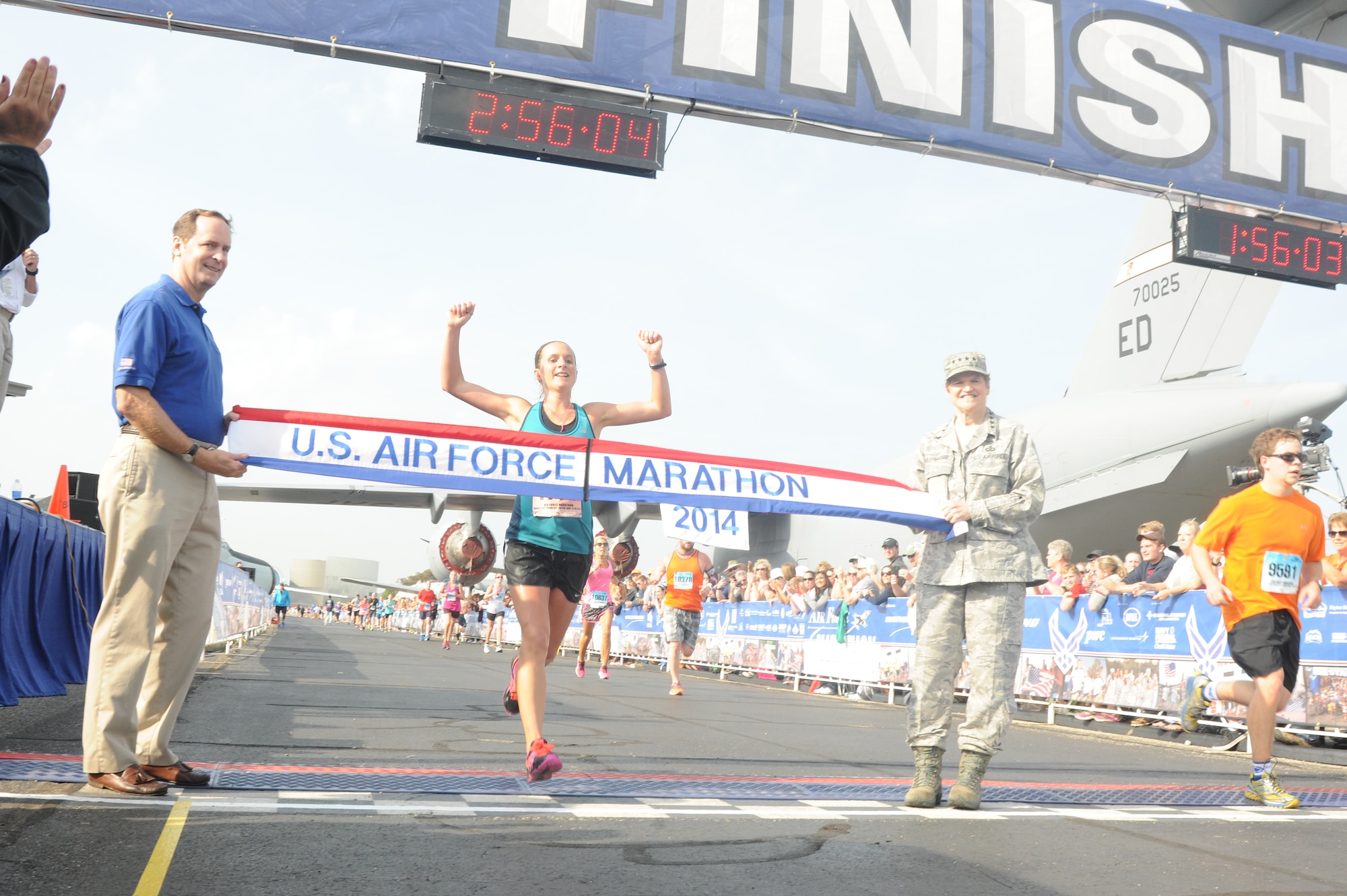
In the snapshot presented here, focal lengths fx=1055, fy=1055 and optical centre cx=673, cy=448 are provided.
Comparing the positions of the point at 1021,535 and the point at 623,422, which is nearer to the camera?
the point at 1021,535

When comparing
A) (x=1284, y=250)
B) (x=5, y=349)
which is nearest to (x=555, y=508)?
(x=5, y=349)

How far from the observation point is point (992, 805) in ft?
13.9

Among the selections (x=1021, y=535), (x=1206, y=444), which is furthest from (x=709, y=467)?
(x=1206, y=444)

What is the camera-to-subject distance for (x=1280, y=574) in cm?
489

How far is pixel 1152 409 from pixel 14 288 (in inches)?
696

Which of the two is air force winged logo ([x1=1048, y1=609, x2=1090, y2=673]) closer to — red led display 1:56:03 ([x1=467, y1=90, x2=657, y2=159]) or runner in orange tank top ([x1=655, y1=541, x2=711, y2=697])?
runner in orange tank top ([x1=655, y1=541, x2=711, y2=697])

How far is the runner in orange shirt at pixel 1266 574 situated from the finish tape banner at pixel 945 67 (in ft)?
21.0

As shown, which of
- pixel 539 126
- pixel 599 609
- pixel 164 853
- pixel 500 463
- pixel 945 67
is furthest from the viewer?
pixel 599 609

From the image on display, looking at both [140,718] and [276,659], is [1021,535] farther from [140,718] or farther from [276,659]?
[276,659]

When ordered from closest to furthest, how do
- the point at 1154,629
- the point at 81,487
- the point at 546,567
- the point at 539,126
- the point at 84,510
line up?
the point at 546,567 < the point at 1154,629 < the point at 539,126 < the point at 84,510 < the point at 81,487

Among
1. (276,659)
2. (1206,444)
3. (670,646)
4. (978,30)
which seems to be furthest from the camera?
(1206,444)

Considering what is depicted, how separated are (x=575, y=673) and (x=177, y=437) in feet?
38.6

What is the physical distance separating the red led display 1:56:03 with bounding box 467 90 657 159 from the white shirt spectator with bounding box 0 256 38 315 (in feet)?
16.7

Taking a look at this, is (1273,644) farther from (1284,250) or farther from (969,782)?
(1284,250)
